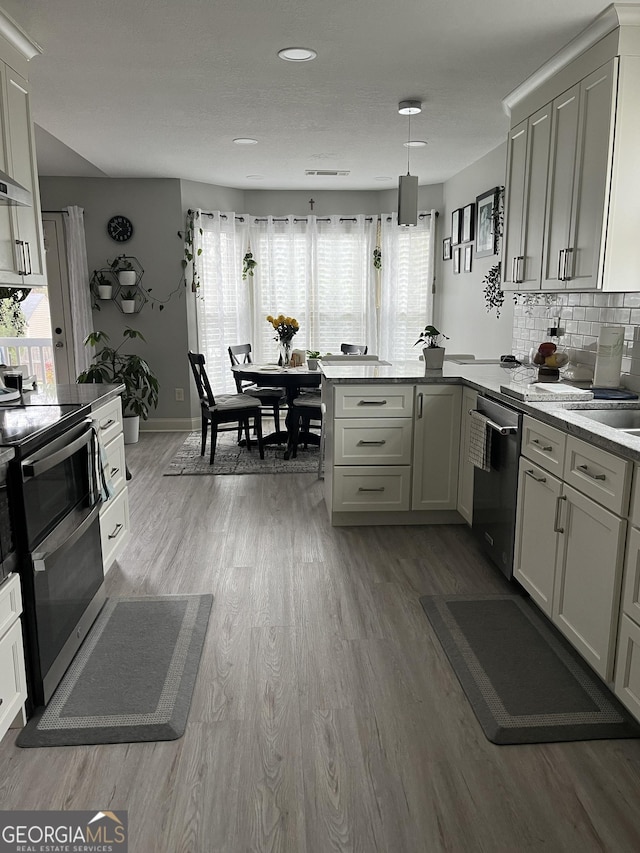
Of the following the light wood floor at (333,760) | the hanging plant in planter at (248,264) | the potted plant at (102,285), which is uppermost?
the hanging plant in planter at (248,264)

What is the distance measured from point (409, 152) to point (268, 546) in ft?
11.5

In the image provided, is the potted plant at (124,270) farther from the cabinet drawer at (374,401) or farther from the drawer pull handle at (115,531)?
the drawer pull handle at (115,531)

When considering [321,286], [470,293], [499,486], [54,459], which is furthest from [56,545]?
[321,286]

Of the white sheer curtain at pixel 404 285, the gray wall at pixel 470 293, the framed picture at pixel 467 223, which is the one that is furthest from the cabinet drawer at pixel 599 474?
the white sheer curtain at pixel 404 285

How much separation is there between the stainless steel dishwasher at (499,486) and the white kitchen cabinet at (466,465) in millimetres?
165

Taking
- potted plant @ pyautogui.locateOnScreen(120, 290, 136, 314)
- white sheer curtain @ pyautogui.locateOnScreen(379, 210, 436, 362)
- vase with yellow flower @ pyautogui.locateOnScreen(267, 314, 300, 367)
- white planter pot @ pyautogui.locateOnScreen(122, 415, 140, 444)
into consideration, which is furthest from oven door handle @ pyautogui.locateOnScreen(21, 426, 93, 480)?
white sheer curtain @ pyautogui.locateOnScreen(379, 210, 436, 362)

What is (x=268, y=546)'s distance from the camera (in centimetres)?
361

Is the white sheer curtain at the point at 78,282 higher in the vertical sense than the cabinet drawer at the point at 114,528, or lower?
higher

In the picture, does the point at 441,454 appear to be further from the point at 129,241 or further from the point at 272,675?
the point at 129,241

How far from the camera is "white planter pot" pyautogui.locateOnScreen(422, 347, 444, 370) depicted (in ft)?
13.0

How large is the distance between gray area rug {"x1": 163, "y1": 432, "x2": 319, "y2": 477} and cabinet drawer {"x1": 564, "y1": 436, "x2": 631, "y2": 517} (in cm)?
299

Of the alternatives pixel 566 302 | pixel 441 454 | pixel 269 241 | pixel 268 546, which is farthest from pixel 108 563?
pixel 269 241

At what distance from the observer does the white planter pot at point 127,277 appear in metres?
6.37

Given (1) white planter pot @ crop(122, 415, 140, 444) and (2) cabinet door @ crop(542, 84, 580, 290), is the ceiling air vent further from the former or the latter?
(2) cabinet door @ crop(542, 84, 580, 290)
